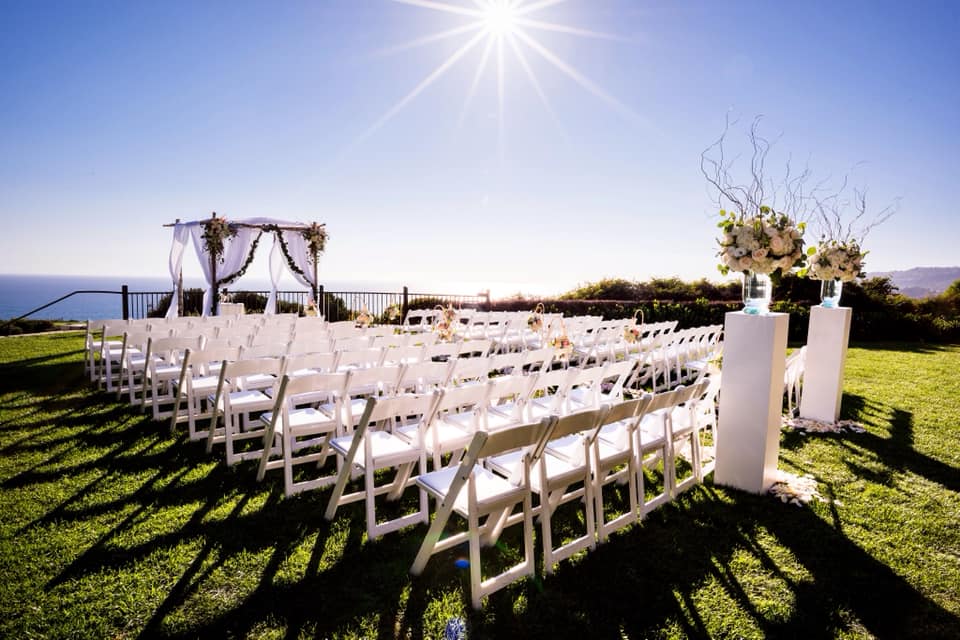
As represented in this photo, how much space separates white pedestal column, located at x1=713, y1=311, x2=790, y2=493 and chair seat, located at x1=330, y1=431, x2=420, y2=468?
7.99 ft

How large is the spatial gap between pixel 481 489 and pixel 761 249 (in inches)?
A: 113

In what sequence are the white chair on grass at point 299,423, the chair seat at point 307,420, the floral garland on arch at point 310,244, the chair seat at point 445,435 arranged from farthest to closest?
the floral garland on arch at point 310,244 < the chair seat at point 307,420 < the white chair on grass at point 299,423 < the chair seat at point 445,435

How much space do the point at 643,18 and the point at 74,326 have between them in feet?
53.0

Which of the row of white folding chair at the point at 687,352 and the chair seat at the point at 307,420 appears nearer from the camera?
the chair seat at the point at 307,420

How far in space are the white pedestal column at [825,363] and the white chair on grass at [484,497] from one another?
4.81m

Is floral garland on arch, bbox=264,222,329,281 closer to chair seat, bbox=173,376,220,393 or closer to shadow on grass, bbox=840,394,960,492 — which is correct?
chair seat, bbox=173,376,220,393

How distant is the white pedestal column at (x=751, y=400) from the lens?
3.50 meters

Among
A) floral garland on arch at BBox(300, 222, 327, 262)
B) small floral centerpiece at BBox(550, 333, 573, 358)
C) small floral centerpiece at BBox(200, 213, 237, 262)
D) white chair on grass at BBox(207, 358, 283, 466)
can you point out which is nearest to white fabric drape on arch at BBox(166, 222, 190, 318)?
small floral centerpiece at BBox(200, 213, 237, 262)

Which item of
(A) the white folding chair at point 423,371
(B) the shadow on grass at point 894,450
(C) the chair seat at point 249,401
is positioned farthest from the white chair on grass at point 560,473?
(B) the shadow on grass at point 894,450

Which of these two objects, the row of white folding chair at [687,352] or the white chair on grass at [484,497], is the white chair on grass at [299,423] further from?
the row of white folding chair at [687,352]

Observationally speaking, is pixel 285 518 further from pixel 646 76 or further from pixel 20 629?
pixel 646 76

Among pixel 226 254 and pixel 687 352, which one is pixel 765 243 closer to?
pixel 687 352

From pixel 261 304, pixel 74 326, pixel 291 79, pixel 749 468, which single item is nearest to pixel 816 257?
pixel 749 468

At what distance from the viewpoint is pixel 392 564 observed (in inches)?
100.0
